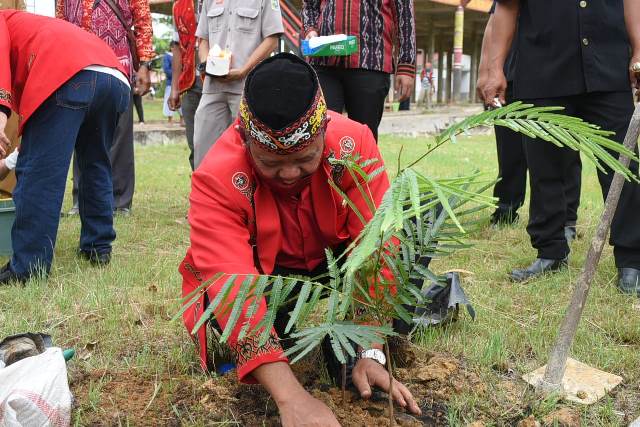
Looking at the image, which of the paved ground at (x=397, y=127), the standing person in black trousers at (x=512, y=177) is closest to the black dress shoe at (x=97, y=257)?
the standing person in black trousers at (x=512, y=177)

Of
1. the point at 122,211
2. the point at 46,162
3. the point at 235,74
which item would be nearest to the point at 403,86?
the point at 235,74

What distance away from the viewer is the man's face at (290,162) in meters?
1.90

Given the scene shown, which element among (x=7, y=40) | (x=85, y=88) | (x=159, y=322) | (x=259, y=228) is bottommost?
(x=159, y=322)

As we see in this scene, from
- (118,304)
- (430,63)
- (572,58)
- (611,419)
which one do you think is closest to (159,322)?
(118,304)

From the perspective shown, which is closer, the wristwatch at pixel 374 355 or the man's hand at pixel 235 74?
the wristwatch at pixel 374 355

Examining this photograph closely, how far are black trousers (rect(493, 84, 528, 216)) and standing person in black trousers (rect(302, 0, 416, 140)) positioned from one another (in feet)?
3.00

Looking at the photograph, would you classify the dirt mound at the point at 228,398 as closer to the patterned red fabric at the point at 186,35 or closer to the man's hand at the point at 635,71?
the man's hand at the point at 635,71

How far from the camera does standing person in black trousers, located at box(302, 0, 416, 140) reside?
3.97 metres

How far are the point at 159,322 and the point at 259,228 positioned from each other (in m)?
0.94

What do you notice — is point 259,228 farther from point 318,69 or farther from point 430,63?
point 430,63

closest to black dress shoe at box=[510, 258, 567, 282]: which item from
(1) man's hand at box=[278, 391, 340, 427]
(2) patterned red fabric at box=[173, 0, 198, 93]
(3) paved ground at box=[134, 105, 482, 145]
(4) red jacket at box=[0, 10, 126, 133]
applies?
(1) man's hand at box=[278, 391, 340, 427]

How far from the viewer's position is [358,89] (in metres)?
4.03

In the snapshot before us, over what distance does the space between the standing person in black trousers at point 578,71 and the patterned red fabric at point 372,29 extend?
0.74 metres

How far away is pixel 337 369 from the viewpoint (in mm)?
2275
